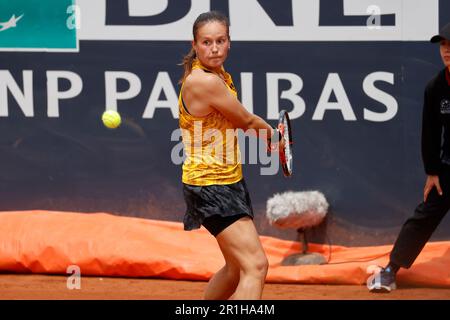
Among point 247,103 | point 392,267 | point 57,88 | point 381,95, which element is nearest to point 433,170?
point 392,267

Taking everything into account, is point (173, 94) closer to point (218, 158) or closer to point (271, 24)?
point (271, 24)

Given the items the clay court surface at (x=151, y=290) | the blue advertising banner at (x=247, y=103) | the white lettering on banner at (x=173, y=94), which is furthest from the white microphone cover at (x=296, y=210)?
the white lettering on banner at (x=173, y=94)

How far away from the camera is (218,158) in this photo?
16.6ft

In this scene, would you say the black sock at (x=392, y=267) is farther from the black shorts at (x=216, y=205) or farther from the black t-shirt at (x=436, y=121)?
the black shorts at (x=216, y=205)

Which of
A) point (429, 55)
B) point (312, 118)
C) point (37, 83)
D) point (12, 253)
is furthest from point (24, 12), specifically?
point (429, 55)

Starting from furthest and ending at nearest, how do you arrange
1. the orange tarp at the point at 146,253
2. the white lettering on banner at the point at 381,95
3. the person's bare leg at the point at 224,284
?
1. the white lettering on banner at the point at 381,95
2. the orange tarp at the point at 146,253
3. the person's bare leg at the point at 224,284

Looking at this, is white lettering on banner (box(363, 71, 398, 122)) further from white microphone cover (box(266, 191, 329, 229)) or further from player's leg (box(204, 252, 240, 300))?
player's leg (box(204, 252, 240, 300))

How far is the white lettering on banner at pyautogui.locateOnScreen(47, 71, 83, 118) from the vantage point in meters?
7.66

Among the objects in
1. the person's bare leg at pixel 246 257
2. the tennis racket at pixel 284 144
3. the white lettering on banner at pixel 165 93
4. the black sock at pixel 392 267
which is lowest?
the black sock at pixel 392 267

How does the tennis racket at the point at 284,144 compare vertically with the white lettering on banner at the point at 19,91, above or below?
below

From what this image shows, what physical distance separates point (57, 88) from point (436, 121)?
2971 millimetres

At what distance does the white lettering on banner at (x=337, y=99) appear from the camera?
7.48 meters

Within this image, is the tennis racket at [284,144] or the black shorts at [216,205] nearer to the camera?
the black shorts at [216,205]

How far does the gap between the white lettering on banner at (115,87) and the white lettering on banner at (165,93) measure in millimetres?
130
